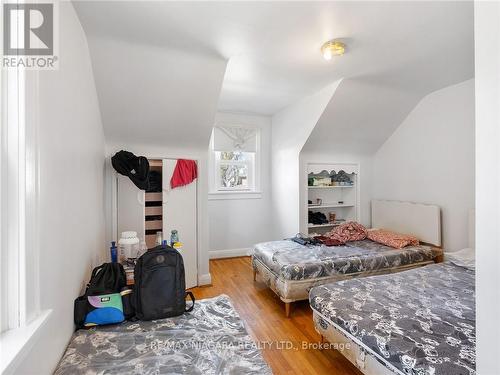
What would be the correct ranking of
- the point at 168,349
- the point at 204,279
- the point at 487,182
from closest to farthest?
1. the point at 487,182
2. the point at 168,349
3. the point at 204,279

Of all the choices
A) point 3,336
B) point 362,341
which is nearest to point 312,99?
point 362,341

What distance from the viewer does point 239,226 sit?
14.4 feet

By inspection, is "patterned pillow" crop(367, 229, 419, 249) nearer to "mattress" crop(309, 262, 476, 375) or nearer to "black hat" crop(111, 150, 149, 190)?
"mattress" crop(309, 262, 476, 375)

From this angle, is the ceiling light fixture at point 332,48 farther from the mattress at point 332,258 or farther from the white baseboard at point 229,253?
the white baseboard at point 229,253

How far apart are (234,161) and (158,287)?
3063 millimetres

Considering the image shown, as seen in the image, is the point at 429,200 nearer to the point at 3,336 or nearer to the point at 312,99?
the point at 312,99

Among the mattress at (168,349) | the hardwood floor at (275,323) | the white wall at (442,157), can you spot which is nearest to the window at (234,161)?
the hardwood floor at (275,323)

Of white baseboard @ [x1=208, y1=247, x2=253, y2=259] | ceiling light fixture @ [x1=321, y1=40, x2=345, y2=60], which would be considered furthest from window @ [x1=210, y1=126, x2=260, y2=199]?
ceiling light fixture @ [x1=321, y1=40, x2=345, y2=60]

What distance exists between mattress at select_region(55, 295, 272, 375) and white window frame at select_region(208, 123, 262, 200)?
110 inches

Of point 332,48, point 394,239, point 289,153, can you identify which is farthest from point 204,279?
point 332,48

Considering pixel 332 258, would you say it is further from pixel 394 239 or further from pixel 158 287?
pixel 158 287

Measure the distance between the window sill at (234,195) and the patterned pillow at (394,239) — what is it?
191cm

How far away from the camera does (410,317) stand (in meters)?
1.61

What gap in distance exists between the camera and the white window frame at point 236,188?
4.24 meters
